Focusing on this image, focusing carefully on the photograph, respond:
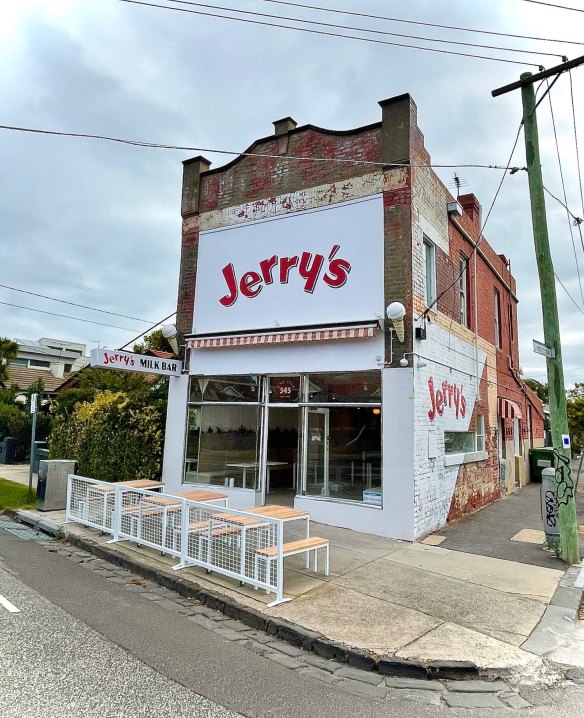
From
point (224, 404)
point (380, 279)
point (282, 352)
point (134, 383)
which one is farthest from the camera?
point (134, 383)

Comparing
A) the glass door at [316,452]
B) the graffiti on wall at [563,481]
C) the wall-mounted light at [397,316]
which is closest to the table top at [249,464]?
the glass door at [316,452]

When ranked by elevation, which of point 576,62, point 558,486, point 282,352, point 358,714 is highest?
point 576,62

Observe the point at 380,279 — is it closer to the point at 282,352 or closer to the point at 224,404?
the point at 282,352

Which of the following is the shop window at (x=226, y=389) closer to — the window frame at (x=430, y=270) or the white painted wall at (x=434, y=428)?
the white painted wall at (x=434, y=428)

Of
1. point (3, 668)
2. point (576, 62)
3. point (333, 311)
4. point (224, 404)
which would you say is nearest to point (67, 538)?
point (224, 404)

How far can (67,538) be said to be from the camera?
28.1ft

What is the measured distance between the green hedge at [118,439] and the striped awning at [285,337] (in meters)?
2.45

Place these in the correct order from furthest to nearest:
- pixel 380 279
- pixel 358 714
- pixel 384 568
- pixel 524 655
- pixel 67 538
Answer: pixel 380 279, pixel 67 538, pixel 384 568, pixel 524 655, pixel 358 714

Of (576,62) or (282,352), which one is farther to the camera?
(282,352)

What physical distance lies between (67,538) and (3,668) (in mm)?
4901

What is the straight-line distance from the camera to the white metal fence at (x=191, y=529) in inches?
238

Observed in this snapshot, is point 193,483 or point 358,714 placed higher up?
point 193,483

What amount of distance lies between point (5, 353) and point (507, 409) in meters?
26.7

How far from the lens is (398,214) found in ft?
31.4
